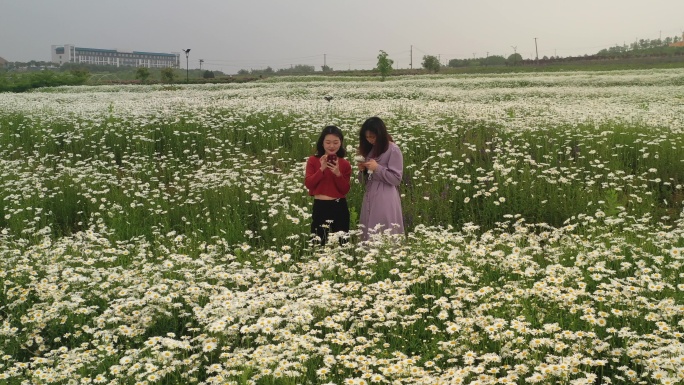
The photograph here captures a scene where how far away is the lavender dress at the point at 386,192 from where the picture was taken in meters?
5.99

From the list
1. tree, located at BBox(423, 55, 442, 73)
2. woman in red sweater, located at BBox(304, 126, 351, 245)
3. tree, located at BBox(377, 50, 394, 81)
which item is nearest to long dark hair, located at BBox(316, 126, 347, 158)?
woman in red sweater, located at BBox(304, 126, 351, 245)

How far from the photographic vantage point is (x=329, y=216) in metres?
6.11

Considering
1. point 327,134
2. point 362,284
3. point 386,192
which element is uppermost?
point 327,134

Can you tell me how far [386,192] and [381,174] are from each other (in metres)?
0.25

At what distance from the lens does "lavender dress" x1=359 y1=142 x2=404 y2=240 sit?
19.6 ft

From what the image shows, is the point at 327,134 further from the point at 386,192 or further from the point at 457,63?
the point at 457,63

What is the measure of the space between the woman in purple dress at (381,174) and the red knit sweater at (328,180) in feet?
0.64

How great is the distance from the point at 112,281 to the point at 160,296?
2.45 ft

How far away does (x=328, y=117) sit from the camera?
1353 centimetres

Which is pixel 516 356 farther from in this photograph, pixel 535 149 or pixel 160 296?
pixel 535 149

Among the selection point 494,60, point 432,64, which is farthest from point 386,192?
point 494,60

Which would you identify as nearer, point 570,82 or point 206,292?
point 206,292

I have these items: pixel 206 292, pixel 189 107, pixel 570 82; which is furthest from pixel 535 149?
pixel 570 82

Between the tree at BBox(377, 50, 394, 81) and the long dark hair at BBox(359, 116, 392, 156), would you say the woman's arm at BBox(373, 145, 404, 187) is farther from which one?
the tree at BBox(377, 50, 394, 81)
